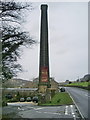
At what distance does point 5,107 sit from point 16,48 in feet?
6.64

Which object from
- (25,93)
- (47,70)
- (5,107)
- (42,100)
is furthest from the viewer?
(47,70)

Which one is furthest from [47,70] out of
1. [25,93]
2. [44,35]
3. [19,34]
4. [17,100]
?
[19,34]

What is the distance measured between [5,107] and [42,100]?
17.5m

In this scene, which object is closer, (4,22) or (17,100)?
(4,22)

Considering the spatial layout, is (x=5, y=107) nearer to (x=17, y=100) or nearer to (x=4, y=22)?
(x=4, y=22)

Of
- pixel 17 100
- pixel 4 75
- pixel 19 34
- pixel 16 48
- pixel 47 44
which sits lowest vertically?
pixel 17 100

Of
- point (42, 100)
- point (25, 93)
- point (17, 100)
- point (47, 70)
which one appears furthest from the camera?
point (47, 70)

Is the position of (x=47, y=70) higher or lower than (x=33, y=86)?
higher

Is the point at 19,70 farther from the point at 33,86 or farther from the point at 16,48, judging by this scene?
the point at 33,86

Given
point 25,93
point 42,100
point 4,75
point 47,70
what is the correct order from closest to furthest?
point 4,75
point 42,100
point 25,93
point 47,70

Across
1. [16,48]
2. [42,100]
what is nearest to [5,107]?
[16,48]

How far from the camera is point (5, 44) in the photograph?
757cm

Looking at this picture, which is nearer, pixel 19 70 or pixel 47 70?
pixel 19 70

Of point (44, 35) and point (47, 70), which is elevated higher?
point (44, 35)
